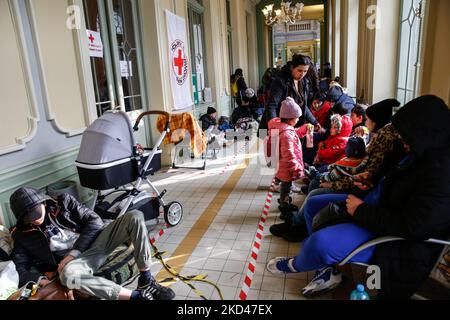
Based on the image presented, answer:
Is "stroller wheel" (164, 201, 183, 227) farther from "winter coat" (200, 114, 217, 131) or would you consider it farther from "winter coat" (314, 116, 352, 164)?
"winter coat" (200, 114, 217, 131)

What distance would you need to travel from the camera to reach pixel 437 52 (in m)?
2.31

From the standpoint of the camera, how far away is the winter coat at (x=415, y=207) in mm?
1517

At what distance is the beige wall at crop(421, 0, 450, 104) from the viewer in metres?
2.20

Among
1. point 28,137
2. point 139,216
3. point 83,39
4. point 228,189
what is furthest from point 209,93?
point 139,216

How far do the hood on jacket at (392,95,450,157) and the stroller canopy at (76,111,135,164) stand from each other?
2.01 m

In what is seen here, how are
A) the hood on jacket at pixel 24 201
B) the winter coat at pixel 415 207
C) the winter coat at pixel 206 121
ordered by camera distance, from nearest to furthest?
the winter coat at pixel 415 207 < the hood on jacket at pixel 24 201 < the winter coat at pixel 206 121

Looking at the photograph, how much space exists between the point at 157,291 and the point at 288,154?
1.68m

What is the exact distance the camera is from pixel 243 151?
6.13 metres

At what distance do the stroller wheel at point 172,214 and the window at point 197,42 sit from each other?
407cm

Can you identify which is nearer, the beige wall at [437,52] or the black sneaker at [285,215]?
A: the beige wall at [437,52]

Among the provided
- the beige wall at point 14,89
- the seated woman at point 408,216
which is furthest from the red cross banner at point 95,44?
the seated woman at point 408,216

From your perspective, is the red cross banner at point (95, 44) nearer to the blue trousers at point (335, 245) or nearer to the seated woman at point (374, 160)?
the seated woman at point (374, 160)
